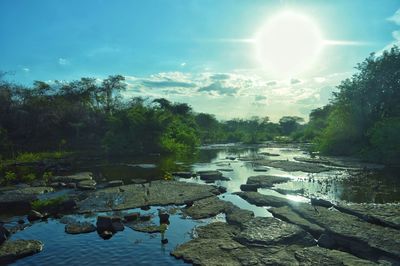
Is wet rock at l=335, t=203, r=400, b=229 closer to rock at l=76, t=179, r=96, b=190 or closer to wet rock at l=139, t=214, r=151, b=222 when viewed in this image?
wet rock at l=139, t=214, r=151, b=222

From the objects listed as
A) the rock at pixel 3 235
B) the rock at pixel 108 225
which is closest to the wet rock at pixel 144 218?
the rock at pixel 108 225

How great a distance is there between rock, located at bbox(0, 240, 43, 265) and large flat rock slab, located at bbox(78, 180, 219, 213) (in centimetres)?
377

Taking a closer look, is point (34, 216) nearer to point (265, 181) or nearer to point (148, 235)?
point (148, 235)

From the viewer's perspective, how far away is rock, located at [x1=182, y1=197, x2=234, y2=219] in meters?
13.0

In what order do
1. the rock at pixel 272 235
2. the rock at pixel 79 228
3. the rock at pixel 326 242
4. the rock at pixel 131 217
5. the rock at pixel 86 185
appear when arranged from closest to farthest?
the rock at pixel 326 242 → the rock at pixel 272 235 → the rock at pixel 79 228 → the rock at pixel 131 217 → the rock at pixel 86 185

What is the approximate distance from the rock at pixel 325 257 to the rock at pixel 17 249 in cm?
722

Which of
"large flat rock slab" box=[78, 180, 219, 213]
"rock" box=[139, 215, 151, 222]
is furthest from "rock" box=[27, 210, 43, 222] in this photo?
"rock" box=[139, 215, 151, 222]

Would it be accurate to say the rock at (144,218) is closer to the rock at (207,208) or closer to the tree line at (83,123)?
the rock at (207,208)

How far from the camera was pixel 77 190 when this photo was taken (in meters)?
18.4

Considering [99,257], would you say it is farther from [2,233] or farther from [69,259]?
[2,233]

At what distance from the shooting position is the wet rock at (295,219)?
10.5m

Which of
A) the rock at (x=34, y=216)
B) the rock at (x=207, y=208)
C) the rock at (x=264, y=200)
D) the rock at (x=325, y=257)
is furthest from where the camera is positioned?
the rock at (x=264, y=200)

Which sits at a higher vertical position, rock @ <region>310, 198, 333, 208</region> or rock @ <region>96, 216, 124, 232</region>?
rock @ <region>310, 198, 333, 208</region>

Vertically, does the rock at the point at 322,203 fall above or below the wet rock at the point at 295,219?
above
